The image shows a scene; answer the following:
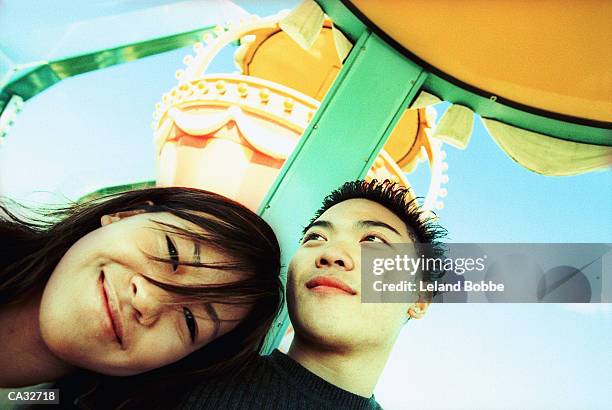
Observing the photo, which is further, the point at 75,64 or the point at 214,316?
the point at 75,64

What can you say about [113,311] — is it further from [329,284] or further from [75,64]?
[75,64]

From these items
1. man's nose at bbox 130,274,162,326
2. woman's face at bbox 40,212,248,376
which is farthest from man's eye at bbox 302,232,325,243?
man's nose at bbox 130,274,162,326

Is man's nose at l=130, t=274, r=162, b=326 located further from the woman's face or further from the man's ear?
the man's ear

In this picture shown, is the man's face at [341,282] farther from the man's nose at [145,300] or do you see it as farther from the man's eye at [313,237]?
the man's nose at [145,300]

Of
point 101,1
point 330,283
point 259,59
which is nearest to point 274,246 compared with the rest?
point 330,283

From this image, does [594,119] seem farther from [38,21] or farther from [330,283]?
[38,21]

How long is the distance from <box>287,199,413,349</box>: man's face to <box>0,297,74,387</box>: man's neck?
1.52 ft

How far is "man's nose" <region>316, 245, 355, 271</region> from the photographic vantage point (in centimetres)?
92

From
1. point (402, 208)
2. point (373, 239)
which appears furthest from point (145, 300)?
point (402, 208)

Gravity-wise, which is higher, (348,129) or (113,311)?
(348,129)

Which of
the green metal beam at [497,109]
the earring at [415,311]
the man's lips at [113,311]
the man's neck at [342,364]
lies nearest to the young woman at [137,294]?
Result: the man's lips at [113,311]

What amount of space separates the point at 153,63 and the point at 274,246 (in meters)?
0.60

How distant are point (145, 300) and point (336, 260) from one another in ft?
1.18

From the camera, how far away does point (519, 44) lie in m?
1.06
